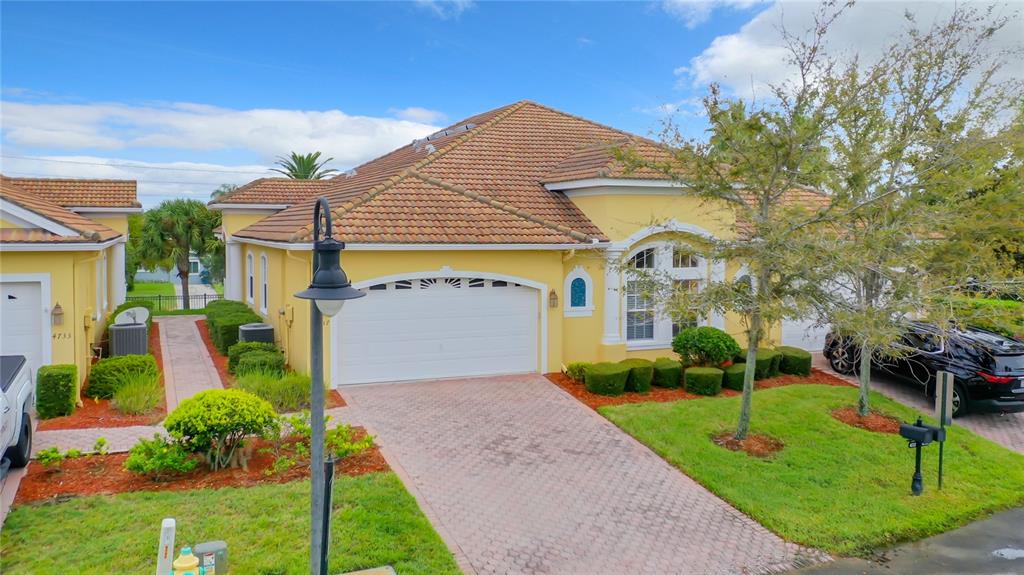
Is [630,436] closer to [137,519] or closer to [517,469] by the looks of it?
[517,469]

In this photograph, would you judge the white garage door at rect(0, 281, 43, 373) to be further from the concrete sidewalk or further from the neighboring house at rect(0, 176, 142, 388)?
the concrete sidewalk

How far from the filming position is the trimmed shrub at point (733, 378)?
14281 millimetres

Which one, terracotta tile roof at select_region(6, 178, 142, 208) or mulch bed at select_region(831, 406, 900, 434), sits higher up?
terracotta tile roof at select_region(6, 178, 142, 208)

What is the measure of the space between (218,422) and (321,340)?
403 centimetres

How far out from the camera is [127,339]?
15414mm

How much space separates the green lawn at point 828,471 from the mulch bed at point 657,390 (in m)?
0.56

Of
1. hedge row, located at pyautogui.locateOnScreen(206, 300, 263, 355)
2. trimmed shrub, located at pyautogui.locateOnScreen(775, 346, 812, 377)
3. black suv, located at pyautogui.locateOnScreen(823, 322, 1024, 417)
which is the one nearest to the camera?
black suv, located at pyautogui.locateOnScreen(823, 322, 1024, 417)

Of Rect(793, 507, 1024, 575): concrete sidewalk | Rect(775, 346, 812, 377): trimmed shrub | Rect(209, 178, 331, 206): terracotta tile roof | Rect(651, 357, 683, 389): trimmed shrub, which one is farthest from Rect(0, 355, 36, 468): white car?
Rect(209, 178, 331, 206): terracotta tile roof

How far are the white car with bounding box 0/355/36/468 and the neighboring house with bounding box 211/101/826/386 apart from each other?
4.98 metres

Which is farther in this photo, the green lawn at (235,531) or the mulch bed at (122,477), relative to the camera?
the mulch bed at (122,477)

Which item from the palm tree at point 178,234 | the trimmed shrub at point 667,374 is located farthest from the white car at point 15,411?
the palm tree at point 178,234

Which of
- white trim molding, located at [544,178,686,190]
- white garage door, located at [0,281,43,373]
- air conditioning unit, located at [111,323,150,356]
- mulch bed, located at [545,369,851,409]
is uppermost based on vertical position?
white trim molding, located at [544,178,686,190]

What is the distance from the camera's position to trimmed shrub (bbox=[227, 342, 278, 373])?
579 inches

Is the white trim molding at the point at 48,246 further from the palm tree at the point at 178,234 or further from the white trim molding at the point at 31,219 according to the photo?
the palm tree at the point at 178,234
